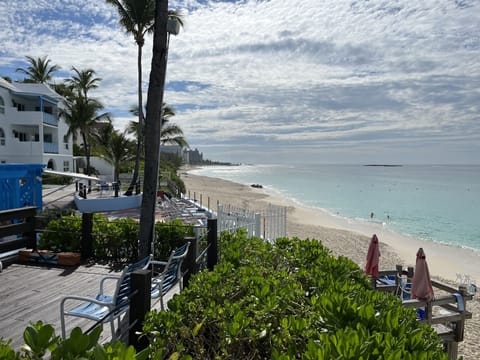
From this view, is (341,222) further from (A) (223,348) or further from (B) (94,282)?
(A) (223,348)

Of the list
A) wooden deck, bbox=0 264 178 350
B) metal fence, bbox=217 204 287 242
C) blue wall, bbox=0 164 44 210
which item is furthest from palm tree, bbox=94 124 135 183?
wooden deck, bbox=0 264 178 350

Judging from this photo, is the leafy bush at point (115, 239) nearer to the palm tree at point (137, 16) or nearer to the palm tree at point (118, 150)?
the palm tree at point (137, 16)

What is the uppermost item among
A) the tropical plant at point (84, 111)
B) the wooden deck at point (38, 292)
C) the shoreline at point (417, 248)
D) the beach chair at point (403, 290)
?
the tropical plant at point (84, 111)

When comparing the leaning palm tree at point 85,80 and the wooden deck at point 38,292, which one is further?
the leaning palm tree at point 85,80

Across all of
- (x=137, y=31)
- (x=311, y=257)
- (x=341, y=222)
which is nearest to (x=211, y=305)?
(x=311, y=257)

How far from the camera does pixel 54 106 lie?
101 feet

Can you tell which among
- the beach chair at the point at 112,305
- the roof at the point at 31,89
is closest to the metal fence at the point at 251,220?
the beach chair at the point at 112,305

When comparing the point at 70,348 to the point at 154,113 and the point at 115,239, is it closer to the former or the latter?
the point at 154,113

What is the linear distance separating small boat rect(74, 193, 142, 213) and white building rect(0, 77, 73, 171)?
11456 mm

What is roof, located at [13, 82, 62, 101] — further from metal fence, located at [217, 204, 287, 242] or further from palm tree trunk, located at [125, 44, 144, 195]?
metal fence, located at [217, 204, 287, 242]

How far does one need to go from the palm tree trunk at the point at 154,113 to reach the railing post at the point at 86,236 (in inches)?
80.1

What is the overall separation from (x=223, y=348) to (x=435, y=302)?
5077 millimetres

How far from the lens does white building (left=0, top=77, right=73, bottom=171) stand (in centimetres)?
2578

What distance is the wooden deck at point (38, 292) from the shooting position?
13.5 feet
